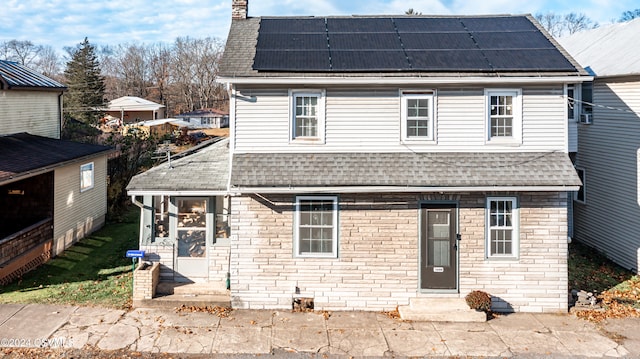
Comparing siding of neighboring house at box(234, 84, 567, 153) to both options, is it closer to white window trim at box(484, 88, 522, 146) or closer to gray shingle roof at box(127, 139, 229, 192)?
white window trim at box(484, 88, 522, 146)

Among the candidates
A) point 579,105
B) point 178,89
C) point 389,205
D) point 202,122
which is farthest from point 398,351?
point 178,89

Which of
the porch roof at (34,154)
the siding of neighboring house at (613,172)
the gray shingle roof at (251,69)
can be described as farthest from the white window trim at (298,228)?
the siding of neighboring house at (613,172)

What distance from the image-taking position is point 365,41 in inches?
521

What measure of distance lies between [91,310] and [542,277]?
11028mm

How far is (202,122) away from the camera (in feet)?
185

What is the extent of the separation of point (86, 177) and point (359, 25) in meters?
12.3

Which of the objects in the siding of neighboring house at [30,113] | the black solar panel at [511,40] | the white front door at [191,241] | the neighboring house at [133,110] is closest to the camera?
the white front door at [191,241]

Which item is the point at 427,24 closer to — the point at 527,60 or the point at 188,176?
the point at 527,60

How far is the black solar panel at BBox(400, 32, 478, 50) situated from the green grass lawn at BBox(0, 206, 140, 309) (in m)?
10.2

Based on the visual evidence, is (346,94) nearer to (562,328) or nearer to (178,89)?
(562,328)

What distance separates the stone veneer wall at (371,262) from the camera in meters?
11.5

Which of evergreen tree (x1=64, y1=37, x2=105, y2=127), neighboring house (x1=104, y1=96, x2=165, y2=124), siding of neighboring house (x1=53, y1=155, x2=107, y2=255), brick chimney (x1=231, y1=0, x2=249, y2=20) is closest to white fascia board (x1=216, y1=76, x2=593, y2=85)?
brick chimney (x1=231, y1=0, x2=249, y2=20)

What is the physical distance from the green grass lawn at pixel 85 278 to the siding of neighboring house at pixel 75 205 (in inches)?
18.5

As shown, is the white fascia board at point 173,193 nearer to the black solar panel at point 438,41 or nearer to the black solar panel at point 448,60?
the black solar panel at point 448,60
